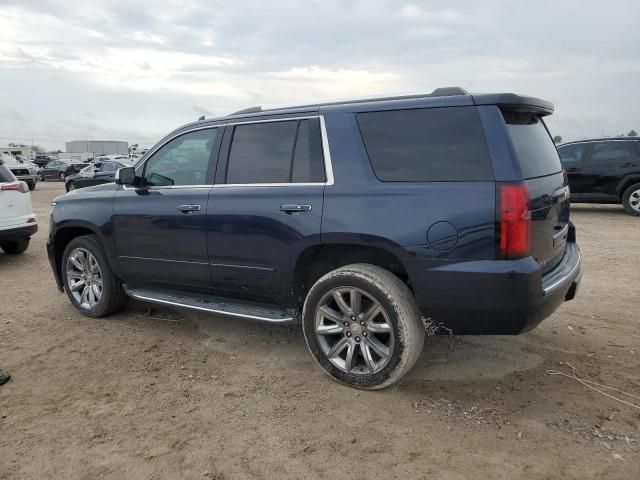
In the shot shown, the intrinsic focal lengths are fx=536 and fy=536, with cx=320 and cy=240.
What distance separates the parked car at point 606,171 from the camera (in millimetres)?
11234

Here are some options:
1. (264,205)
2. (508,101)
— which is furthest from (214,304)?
(508,101)

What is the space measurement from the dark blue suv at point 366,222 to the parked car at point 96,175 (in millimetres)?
18535

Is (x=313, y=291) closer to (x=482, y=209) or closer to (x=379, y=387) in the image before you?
(x=379, y=387)

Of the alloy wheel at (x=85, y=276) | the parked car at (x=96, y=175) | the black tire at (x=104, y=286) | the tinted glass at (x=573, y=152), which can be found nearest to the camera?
the black tire at (x=104, y=286)

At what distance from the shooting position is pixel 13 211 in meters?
7.83

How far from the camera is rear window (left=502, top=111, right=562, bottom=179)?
322 centimetres

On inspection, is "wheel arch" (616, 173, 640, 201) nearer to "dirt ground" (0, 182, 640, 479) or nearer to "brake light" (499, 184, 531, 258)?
"dirt ground" (0, 182, 640, 479)

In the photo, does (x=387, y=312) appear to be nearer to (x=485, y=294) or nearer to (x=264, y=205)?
(x=485, y=294)

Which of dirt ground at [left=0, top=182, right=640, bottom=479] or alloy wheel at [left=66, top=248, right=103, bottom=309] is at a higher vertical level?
alloy wheel at [left=66, top=248, right=103, bottom=309]

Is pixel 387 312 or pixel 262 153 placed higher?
pixel 262 153

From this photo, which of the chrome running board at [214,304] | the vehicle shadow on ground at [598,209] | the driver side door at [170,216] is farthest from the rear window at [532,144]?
the vehicle shadow on ground at [598,209]

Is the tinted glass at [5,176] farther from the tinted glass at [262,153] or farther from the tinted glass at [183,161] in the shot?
the tinted glass at [262,153]

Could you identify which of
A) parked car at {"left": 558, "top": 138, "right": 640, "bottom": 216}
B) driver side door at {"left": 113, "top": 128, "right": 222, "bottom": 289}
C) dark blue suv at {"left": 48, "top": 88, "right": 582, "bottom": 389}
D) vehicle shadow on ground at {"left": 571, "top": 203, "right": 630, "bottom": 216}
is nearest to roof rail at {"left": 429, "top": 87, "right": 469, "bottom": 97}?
dark blue suv at {"left": 48, "top": 88, "right": 582, "bottom": 389}

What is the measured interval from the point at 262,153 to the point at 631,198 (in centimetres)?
1008
